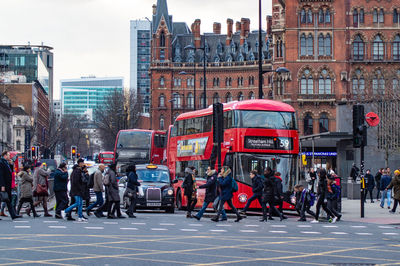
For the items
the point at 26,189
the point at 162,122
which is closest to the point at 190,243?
the point at 26,189

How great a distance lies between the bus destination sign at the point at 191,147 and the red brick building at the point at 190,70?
101 metres

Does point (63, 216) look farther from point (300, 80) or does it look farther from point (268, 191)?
point (300, 80)

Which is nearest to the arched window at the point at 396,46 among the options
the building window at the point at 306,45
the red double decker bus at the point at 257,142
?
the building window at the point at 306,45

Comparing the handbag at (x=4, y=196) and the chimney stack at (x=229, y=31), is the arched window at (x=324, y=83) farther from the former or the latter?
the handbag at (x=4, y=196)

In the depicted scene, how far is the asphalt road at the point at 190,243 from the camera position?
13.8 meters

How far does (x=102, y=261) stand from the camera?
13352mm

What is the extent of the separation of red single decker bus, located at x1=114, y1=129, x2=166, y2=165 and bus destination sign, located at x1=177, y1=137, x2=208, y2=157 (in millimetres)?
14090

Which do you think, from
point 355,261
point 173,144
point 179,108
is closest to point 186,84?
point 179,108

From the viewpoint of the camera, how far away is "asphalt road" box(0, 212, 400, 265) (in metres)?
13.8

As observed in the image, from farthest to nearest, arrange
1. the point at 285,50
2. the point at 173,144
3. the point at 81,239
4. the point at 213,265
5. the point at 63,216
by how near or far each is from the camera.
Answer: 1. the point at 285,50
2. the point at 173,144
3. the point at 63,216
4. the point at 81,239
5. the point at 213,265

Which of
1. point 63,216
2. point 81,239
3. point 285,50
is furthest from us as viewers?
point 285,50

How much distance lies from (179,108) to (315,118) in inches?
2239

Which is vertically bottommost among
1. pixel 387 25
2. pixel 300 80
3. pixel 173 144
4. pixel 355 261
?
pixel 355 261

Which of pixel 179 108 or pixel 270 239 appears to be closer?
pixel 270 239
